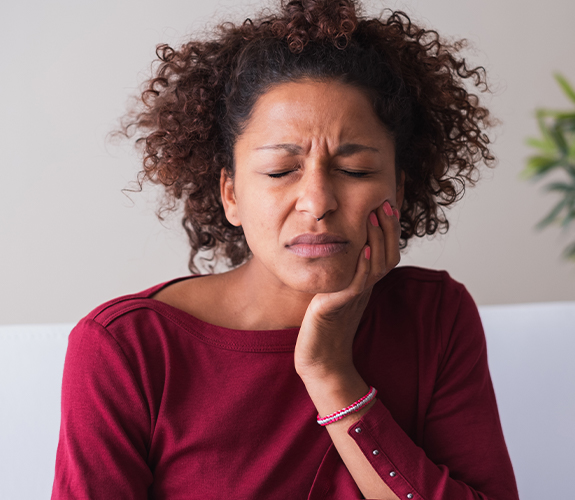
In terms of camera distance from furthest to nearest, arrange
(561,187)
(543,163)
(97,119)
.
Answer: (561,187) < (97,119) < (543,163)

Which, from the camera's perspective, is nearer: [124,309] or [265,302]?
[124,309]

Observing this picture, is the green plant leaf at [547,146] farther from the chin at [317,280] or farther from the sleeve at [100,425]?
the sleeve at [100,425]

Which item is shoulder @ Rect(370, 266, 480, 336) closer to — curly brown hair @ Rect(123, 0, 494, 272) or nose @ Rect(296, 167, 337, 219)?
curly brown hair @ Rect(123, 0, 494, 272)

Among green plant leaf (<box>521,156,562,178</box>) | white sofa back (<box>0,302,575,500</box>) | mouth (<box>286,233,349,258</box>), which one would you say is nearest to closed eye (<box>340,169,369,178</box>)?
mouth (<box>286,233,349,258</box>)

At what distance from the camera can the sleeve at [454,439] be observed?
1195mm

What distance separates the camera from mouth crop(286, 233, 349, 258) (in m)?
1.12

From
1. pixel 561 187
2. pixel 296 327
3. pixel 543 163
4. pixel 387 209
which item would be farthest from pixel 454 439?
pixel 561 187

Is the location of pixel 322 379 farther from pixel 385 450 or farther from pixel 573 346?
pixel 573 346

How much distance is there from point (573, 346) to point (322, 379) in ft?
3.72

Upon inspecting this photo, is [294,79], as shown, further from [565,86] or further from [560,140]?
[565,86]

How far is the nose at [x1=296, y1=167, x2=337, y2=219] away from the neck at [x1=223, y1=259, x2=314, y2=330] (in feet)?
0.90

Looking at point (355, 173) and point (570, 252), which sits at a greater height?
point (355, 173)

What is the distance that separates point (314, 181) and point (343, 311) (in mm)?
278

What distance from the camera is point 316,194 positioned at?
1.10 m
